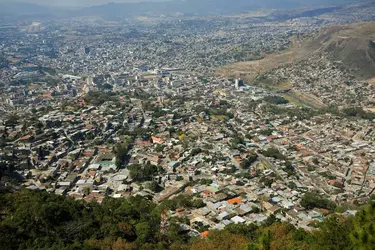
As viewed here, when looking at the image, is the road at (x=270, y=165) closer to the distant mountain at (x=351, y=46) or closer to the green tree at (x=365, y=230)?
the green tree at (x=365, y=230)

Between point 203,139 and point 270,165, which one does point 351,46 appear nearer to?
point 203,139

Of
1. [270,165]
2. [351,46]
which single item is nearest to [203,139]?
[270,165]

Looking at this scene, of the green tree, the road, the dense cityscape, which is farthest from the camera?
the road

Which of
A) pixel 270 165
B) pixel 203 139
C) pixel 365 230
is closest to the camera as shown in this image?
pixel 365 230

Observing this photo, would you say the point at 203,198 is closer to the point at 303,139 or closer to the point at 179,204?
the point at 179,204

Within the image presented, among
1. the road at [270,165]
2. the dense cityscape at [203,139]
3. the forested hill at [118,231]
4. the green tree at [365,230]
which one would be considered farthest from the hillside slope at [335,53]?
the green tree at [365,230]

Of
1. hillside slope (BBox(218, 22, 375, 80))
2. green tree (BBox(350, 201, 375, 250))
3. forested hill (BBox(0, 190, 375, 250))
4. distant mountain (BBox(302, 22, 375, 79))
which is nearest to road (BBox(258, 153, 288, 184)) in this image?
forested hill (BBox(0, 190, 375, 250))

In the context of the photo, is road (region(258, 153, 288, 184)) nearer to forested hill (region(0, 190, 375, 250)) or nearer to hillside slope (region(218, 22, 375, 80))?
forested hill (region(0, 190, 375, 250))
